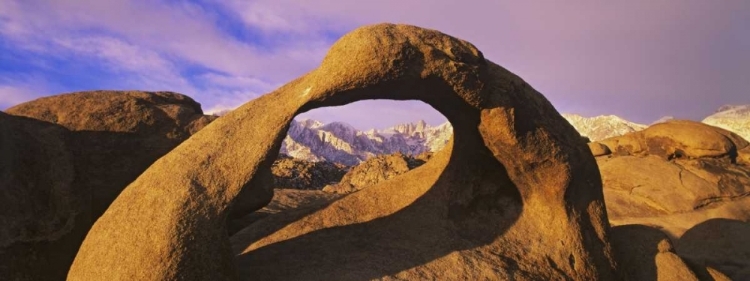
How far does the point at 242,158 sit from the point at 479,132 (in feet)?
5.74

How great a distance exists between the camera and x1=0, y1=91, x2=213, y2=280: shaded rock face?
296cm

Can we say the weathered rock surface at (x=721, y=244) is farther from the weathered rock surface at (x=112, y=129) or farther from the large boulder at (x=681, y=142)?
the large boulder at (x=681, y=142)

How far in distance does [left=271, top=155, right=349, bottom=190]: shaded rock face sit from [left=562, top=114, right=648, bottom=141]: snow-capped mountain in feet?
117

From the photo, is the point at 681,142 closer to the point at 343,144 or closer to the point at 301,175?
the point at 301,175

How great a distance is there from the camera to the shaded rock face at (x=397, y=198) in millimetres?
2564

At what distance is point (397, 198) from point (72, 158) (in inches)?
88.4

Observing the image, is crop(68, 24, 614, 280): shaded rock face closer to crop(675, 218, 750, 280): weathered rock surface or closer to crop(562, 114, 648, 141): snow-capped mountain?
crop(675, 218, 750, 280): weathered rock surface

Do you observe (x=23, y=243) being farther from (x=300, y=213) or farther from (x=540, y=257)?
(x=540, y=257)

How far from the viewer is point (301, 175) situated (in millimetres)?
12719

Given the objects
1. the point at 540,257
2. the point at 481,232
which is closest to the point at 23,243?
the point at 481,232

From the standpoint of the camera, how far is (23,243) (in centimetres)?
288

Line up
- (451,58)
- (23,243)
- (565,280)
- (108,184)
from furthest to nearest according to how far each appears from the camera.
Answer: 1. (565,280)
2. (108,184)
3. (451,58)
4. (23,243)

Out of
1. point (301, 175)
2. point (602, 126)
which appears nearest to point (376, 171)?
point (301, 175)

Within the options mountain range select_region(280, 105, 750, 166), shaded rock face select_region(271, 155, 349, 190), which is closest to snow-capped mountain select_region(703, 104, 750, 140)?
mountain range select_region(280, 105, 750, 166)
